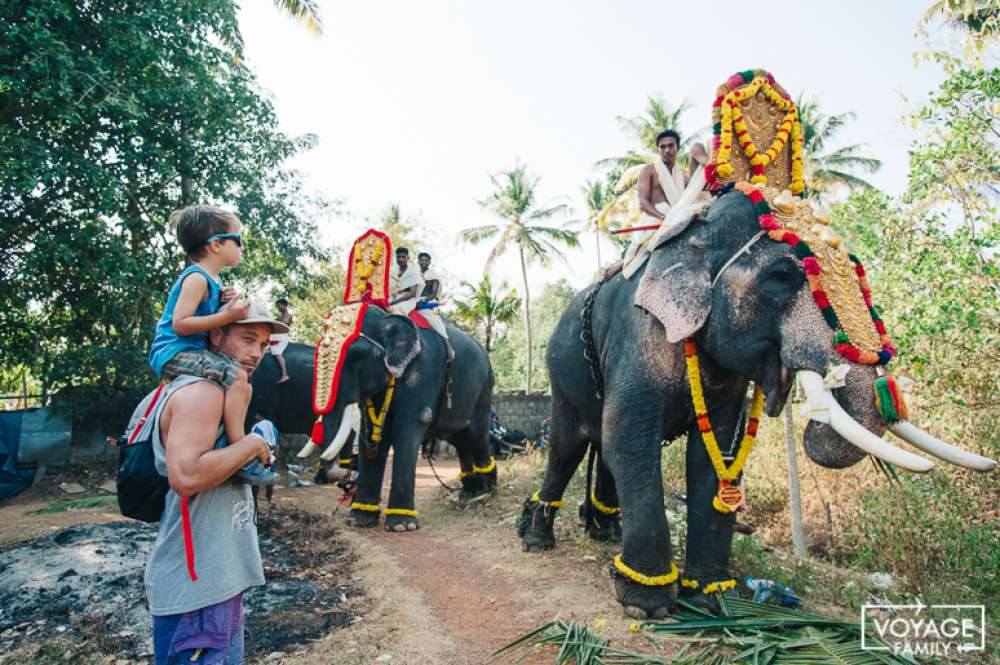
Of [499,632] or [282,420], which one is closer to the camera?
[499,632]

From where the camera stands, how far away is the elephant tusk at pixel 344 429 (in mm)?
5961

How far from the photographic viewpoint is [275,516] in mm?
7195

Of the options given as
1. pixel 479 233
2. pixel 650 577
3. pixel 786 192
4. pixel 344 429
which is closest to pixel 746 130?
pixel 786 192

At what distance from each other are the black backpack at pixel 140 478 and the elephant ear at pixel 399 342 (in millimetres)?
4446

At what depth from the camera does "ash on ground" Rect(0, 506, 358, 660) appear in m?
3.63

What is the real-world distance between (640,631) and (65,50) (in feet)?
31.2

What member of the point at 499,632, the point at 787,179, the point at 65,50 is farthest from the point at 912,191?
the point at 65,50

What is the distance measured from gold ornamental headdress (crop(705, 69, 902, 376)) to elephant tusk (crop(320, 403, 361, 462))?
12.9ft

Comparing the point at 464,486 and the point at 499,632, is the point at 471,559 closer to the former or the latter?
the point at 499,632

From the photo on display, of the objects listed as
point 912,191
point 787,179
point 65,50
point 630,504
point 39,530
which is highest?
point 65,50

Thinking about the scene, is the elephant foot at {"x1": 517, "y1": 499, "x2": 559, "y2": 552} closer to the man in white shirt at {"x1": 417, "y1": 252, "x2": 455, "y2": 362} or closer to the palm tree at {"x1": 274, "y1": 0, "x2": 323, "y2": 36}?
the man in white shirt at {"x1": 417, "y1": 252, "x2": 455, "y2": 362}

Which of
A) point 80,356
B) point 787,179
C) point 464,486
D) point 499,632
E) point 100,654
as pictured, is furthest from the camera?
point 80,356

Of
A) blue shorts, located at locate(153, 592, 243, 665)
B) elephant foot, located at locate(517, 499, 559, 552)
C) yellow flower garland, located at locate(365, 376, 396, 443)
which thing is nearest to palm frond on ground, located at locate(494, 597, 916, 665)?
blue shorts, located at locate(153, 592, 243, 665)

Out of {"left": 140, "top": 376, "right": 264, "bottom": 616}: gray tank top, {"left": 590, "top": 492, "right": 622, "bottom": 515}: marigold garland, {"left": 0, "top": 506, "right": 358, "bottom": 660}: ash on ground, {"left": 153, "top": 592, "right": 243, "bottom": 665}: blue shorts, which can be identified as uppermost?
{"left": 140, "top": 376, "right": 264, "bottom": 616}: gray tank top
